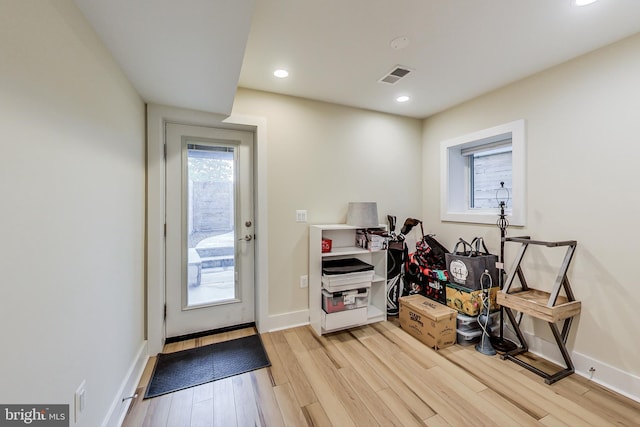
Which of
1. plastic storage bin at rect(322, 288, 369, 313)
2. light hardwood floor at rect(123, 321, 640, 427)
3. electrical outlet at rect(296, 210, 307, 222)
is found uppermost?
electrical outlet at rect(296, 210, 307, 222)

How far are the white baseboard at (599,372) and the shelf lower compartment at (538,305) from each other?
375mm

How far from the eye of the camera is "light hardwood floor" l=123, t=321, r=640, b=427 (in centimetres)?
157

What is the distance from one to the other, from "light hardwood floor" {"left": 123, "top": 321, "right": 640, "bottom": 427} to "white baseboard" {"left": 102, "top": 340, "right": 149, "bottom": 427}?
0.05 meters

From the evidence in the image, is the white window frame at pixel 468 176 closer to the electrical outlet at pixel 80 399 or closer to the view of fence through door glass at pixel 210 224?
the view of fence through door glass at pixel 210 224

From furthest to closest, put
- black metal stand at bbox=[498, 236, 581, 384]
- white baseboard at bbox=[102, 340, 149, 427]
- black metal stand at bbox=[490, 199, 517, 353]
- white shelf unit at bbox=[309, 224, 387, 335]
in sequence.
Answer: white shelf unit at bbox=[309, 224, 387, 335] → black metal stand at bbox=[490, 199, 517, 353] → black metal stand at bbox=[498, 236, 581, 384] → white baseboard at bbox=[102, 340, 149, 427]

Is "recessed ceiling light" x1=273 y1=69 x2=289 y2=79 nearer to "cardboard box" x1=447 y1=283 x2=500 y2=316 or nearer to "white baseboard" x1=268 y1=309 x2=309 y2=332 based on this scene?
"white baseboard" x1=268 y1=309 x2=309 y2=332

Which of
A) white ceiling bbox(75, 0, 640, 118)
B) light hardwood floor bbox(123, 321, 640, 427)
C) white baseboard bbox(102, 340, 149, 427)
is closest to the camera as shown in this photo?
white ceiling bbox(75, 0, 640, 118)

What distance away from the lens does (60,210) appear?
1.03m

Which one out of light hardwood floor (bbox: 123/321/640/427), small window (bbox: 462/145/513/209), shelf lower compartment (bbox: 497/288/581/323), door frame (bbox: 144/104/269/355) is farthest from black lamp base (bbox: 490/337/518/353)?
door frame (bbox: 144/104/269/355)

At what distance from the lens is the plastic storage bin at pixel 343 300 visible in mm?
2531

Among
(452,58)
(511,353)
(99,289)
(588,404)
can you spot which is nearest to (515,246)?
(511,353)

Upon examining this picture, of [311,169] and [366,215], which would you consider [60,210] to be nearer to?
[311,169]
